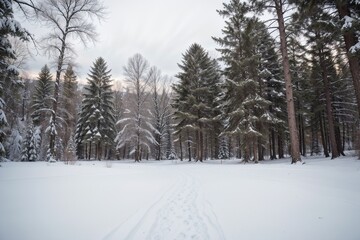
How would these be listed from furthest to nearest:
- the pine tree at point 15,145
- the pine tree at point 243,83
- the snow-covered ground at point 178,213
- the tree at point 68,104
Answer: the pine tree at point 15,145, the tree at point 68,104, the pine tree at point 243,83, the snow-covered ground at point 178,213

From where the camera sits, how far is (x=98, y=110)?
28.9 metres

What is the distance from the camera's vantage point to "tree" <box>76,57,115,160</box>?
95.8 feet

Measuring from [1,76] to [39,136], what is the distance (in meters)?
19.6

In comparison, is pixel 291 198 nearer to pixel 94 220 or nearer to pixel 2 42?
pixel 94 220

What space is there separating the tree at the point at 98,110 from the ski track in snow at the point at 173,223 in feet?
87.9

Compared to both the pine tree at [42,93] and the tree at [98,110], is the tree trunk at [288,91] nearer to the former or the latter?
the tree at [98,110]

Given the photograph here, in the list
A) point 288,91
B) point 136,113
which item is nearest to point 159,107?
point 136,113

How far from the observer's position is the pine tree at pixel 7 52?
7641mm

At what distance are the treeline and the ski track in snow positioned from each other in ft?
28.8

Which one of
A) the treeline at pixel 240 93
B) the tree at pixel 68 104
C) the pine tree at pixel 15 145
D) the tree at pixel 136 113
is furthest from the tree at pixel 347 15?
the pine tree at pixel 15 145

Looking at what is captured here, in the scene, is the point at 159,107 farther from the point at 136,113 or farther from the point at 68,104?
the point at 68,104

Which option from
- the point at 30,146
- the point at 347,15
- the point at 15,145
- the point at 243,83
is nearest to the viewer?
the point at 347,15

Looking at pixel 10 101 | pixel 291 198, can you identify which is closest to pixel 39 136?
pixel 10 101

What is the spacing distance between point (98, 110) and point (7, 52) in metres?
19.8
